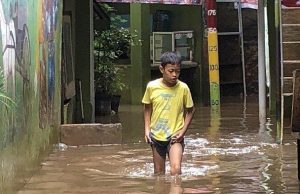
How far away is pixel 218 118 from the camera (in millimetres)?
17672

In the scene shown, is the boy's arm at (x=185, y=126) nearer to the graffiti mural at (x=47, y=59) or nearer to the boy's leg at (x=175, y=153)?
the boy's leg at (x=175, y=153)

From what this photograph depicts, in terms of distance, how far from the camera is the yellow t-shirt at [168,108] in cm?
760

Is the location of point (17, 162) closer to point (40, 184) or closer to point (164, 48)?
point (40, 184)

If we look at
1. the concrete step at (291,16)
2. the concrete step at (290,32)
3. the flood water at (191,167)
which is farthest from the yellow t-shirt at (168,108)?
the concrete step at (291,16)

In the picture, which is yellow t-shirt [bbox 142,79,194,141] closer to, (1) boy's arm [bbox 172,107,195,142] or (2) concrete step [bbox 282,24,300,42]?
(1) boy's arm [bbox 172,107,195,142]

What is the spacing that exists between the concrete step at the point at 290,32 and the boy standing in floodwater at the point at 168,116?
3.53 m

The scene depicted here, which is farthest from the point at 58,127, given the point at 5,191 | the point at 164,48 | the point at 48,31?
the point at 164,48

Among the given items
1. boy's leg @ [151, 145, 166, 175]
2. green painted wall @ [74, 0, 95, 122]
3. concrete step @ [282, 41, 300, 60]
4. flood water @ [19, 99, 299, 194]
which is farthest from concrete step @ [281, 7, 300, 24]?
green painted wall @ [74, 0, 95, 122]

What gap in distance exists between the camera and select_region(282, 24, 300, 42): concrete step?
34.8ft

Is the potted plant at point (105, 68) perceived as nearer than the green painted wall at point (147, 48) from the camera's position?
Yes

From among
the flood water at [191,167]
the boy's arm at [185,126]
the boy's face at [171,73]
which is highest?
the boy's face at [171,73]

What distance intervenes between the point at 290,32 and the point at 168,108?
12.6 feet

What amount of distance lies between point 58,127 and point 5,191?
575 cm

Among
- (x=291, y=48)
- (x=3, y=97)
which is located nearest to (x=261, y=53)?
(x=291, y=48)
